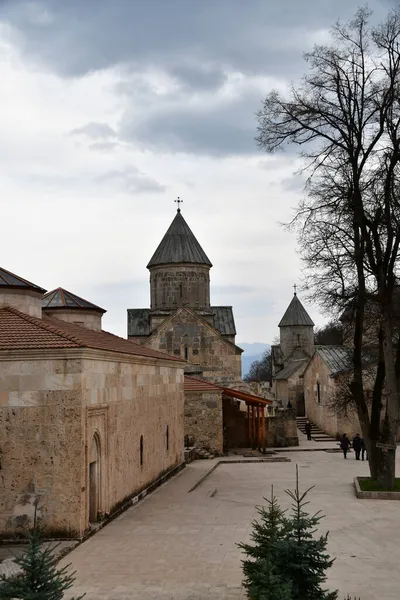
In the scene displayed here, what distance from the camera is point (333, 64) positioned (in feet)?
58.6

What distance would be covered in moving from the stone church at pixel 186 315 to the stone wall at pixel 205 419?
9910 millimetres

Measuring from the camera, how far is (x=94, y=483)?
14242 mm

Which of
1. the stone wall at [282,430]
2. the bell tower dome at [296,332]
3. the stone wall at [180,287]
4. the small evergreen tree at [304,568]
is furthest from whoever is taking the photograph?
the bell tower dome at [296,332]

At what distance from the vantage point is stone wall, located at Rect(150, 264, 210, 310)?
4275 cm

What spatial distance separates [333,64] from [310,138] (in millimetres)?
2018

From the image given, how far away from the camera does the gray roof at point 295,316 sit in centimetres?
6356

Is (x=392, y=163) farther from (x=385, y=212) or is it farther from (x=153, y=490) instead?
(x=153, y=490)

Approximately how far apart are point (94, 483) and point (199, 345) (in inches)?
1000

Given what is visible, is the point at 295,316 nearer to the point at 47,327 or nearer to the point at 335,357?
the point at 335,357

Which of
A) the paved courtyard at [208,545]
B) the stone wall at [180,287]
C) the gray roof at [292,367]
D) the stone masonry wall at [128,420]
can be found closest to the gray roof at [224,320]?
the stone wall at [180,287]

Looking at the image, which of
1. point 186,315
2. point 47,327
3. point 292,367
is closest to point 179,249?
point 186,315

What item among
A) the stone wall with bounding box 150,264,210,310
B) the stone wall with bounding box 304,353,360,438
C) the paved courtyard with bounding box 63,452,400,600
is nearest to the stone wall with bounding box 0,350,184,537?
Result: the paved courtyard with bounding box 63,452,400,600

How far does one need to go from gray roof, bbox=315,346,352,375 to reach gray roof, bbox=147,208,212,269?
9.81 m

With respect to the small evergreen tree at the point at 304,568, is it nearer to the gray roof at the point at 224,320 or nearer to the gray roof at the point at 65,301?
the gray roof at the point at 65,301
